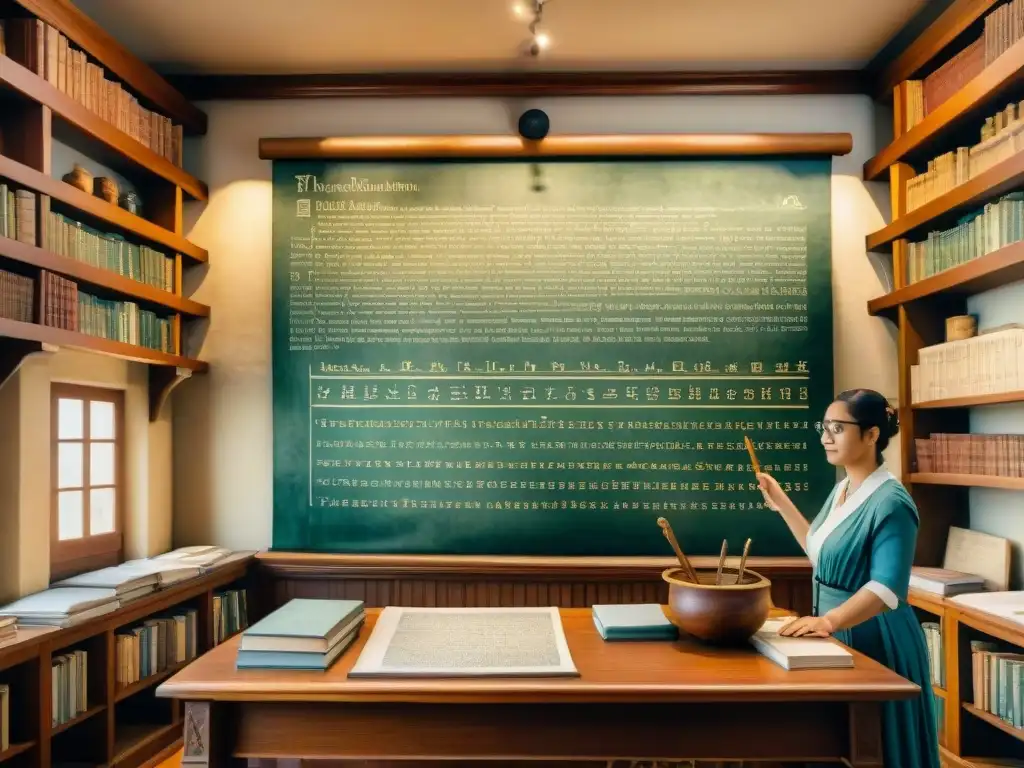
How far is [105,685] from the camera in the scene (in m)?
2.97

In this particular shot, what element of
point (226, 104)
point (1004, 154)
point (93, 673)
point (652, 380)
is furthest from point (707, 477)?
point (226, 104)

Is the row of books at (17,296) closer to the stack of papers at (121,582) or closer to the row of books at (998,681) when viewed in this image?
the stack of papers at (121,582)

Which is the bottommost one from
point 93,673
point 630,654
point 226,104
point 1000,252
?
point 93,673

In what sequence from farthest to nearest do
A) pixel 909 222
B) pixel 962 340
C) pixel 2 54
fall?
pixel 909 222 → pixel 962 340 → pixel 2 54

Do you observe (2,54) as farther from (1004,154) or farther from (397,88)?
(1004,154)

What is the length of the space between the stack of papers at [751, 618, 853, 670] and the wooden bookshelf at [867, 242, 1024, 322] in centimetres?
174

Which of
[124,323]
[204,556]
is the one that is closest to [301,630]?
[204,556]

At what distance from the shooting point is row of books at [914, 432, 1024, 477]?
9.97ft

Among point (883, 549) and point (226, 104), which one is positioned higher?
point (226, 104)

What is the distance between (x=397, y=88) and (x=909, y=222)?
2.62 metres

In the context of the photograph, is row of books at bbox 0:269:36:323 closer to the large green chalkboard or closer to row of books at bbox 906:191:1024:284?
the large green chalkboard

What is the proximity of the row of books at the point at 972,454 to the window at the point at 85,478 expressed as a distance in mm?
3772

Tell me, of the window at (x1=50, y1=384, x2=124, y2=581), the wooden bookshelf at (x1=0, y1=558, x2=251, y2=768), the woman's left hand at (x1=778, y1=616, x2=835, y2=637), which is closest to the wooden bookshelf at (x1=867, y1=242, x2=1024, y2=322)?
the woman's left hand at (x1=778, y1=616, x2=835, y2=637)

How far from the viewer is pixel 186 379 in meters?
4.09
